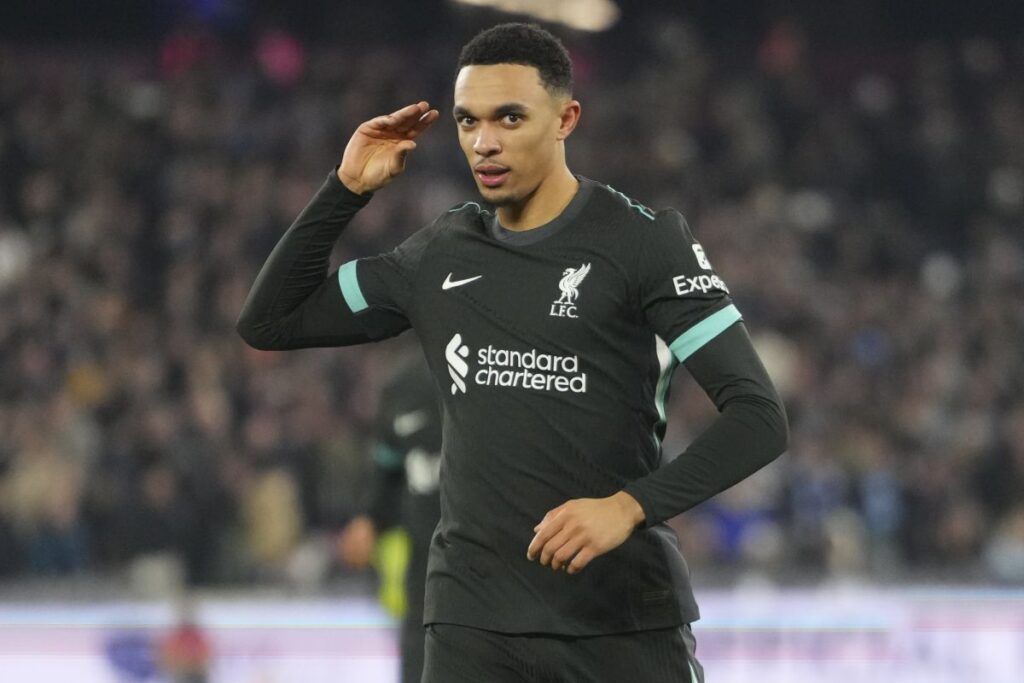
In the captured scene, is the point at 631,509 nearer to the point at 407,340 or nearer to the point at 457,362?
the point at 457,362

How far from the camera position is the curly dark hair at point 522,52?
3615mm

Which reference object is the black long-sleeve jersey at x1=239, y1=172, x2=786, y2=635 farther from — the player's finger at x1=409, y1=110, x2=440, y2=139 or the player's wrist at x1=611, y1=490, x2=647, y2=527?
the player's finger at x1=409, y1=110, x2=440, y2=139

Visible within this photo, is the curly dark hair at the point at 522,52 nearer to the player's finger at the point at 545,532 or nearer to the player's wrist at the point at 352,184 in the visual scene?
the player's wrist at the point at 352,184

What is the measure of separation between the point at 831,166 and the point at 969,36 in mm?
3550

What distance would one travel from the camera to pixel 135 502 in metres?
10.6

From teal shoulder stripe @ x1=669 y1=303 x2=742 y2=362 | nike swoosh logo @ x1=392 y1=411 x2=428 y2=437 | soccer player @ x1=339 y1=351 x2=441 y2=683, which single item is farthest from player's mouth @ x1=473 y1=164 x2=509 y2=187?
nike swoosh logo @ x1=392 y1=411 x2=428 y2=437

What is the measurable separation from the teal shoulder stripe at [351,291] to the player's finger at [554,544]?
2.77 ft

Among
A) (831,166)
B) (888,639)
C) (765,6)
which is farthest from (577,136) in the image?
(888,639)

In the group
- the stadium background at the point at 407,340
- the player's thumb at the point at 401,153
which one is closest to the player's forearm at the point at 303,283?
the player's thumb at the point at 401,153

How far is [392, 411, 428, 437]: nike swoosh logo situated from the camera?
20.0ft

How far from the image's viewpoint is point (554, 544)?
3.25m

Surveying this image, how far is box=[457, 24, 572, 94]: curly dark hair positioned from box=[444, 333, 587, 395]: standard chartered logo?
0.55m

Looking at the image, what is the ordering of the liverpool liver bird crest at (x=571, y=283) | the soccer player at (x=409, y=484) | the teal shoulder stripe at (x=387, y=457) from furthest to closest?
1. the teal shoulder stripe at (x=387, y=457)
2. the soccer player at (x=409, y=484)
3. the liverpool liver bird crest at (x=571, y=283)

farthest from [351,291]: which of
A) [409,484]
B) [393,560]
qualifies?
[393,560]
